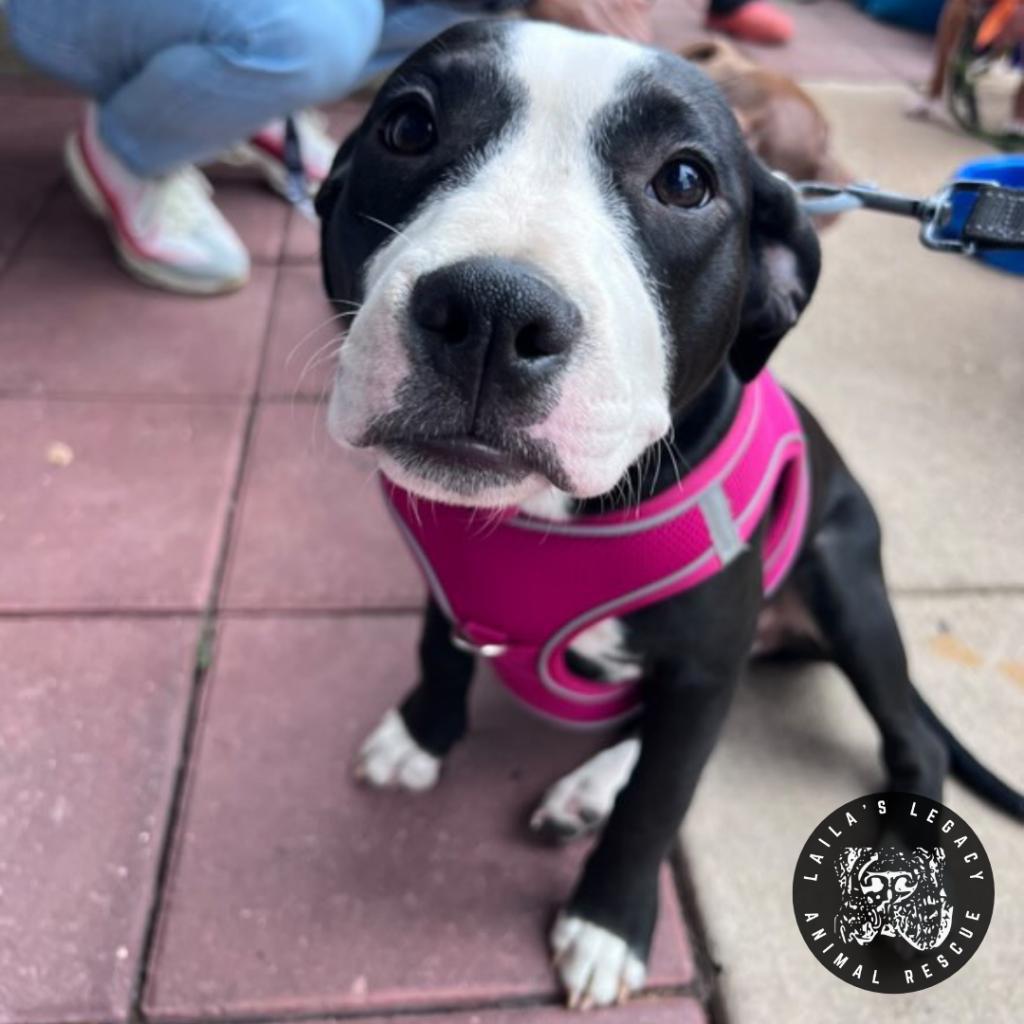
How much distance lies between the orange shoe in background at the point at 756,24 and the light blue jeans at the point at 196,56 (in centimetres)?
404

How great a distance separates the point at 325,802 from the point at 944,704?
4.29ft

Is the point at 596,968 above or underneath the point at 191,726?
above

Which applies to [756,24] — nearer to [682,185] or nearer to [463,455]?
[682,185]

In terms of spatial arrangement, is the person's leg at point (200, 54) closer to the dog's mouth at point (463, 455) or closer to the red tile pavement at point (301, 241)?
the red tile pavement at point (301, 241)

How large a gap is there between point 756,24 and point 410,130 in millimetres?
5927

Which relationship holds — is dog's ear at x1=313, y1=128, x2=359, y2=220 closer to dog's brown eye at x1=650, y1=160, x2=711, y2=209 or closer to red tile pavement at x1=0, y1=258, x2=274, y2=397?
dog's brown eye at x1=650, y1=160, x2=711, y2=209

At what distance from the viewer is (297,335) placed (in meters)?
3.15

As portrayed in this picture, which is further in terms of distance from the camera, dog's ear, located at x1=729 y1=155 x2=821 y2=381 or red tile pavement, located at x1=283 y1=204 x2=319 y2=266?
red tile pavement, located at x1=283 y1=204 x2=319 y2=266

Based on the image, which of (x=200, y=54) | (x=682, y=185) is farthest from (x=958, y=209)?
(x=200, y=54)

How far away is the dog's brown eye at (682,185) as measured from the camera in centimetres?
125

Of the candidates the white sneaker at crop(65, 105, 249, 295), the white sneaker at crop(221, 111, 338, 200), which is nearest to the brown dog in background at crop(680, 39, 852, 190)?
the white sneaker at crop(221, 111, 338, 200)

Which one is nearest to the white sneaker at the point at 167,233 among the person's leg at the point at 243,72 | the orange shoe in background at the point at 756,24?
the person's leg at the point at 243,72

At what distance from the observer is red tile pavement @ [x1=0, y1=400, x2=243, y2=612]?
7.13 feet

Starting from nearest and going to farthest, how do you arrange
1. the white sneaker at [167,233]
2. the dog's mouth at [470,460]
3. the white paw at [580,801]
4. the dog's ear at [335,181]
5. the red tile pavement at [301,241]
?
the dog's mouth at [470,460] < the dog's ear at [335,181] < the white paw at [580,801] < the white sneaker at [167,233] < the red tile pavement at [301,241]
